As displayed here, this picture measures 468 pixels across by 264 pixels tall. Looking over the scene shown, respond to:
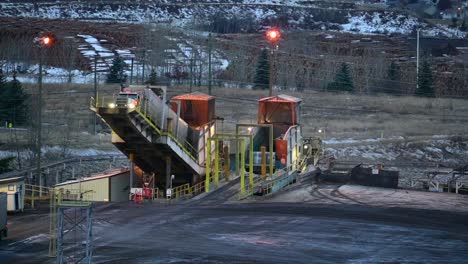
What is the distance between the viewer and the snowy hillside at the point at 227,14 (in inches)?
5276

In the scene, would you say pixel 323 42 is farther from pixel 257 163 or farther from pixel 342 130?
pixel 257 163

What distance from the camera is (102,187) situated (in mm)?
38188

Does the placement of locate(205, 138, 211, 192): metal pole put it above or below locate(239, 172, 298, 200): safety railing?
above

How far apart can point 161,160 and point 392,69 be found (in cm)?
5168

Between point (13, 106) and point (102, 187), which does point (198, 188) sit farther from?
point (13, 106)

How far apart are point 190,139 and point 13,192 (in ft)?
27.9

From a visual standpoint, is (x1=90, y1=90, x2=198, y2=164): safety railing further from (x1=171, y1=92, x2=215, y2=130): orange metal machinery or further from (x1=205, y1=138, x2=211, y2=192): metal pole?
(x1=171, y1=92, x2=215, y2=130): orange metal machinery

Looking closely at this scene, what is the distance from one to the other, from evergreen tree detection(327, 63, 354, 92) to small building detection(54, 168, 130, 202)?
136ft

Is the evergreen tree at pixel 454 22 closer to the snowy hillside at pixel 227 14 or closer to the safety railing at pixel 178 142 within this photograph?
the snowy hillside at pixel 227 14

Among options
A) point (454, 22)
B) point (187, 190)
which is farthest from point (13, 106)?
point (454, 22)

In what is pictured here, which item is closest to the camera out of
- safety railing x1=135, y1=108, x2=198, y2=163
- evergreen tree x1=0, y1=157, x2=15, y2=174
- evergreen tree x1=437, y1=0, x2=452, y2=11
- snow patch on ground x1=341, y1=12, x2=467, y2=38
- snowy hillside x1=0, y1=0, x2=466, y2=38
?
safety railing x1=135, y1=108, x2=198, y2=163

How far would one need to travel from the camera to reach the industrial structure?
3275 centimetres

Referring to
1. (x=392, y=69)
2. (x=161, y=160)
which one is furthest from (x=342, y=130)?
(x=161, y=160)

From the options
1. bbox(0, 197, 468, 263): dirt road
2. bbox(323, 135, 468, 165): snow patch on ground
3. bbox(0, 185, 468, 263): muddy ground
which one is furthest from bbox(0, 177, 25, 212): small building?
bbox(323, 135, 468, 165): snow patch on ground
